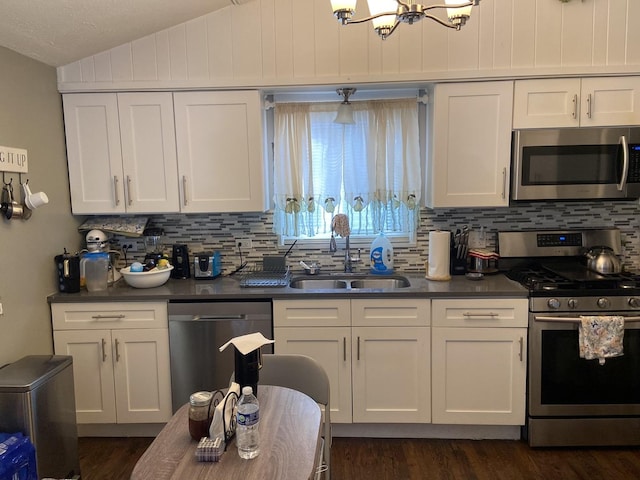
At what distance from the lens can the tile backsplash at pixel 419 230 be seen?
10.3 feet

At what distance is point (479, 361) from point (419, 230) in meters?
0.96

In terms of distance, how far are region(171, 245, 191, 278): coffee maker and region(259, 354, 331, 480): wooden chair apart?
138 cm

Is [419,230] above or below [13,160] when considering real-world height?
below

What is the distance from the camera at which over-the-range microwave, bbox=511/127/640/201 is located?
2.75 metres

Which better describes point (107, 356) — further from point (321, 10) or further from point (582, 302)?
point (582, 302)

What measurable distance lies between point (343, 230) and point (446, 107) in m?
1.00

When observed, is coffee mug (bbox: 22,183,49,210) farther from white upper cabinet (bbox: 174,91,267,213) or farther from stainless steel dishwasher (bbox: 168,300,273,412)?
stainless steel dishwasher (bbox: 168,300,273,412)

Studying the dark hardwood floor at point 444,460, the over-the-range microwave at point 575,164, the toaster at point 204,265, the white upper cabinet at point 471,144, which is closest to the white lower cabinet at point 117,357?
the dark hardwood floor at point 444,460

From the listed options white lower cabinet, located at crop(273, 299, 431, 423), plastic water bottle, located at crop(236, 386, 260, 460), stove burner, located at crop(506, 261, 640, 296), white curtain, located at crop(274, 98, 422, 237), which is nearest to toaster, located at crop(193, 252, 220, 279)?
white curtain, located at crop(274, 98, 422, 237)

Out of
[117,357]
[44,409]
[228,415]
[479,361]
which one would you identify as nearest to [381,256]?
[479,361]

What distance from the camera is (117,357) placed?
9.13 feet

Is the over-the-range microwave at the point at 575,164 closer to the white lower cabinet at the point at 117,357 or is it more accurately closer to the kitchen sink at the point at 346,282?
the kitchen sink at the point at 346,282

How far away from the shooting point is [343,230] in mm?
3160

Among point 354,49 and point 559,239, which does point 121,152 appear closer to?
point 354,49
